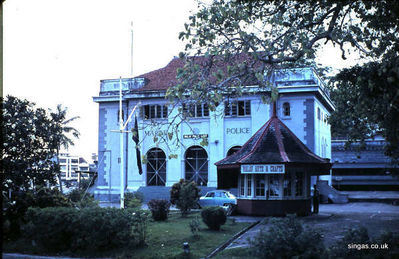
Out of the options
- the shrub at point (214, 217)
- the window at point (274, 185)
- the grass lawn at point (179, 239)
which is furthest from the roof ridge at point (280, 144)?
the shrub at point (214, 217)

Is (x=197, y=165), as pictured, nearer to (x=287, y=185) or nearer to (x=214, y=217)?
(x=287, y=185)

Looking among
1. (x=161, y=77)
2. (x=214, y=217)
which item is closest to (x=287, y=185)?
(x=214, y=217)

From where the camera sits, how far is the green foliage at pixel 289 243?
882cm

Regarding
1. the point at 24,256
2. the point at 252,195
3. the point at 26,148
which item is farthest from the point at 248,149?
the point at 24,256

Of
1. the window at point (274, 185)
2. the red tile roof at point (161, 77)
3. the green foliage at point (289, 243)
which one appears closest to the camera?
the green foliage at point (289, 243)

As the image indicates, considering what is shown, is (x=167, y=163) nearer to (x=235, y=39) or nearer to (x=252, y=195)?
(x=252, y=195)

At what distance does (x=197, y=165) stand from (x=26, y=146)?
16456 millimetres

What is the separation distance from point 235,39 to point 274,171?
1114 centimetres

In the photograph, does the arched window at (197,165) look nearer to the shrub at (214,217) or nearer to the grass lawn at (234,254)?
the shrub at (214,217)

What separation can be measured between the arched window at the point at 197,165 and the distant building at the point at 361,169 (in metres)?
18.1

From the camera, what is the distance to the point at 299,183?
22.8m

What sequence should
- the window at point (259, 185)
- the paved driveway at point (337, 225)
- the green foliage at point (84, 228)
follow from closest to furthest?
the green foliage at point (84, 228) < the paved driveway at point (337, 225) < the window at point (259, 185)

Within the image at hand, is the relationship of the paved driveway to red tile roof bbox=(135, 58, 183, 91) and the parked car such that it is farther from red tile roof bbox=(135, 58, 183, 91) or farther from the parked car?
red tile roof bbox=(135, 58, 183, 91)

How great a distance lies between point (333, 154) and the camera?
4919 cm
